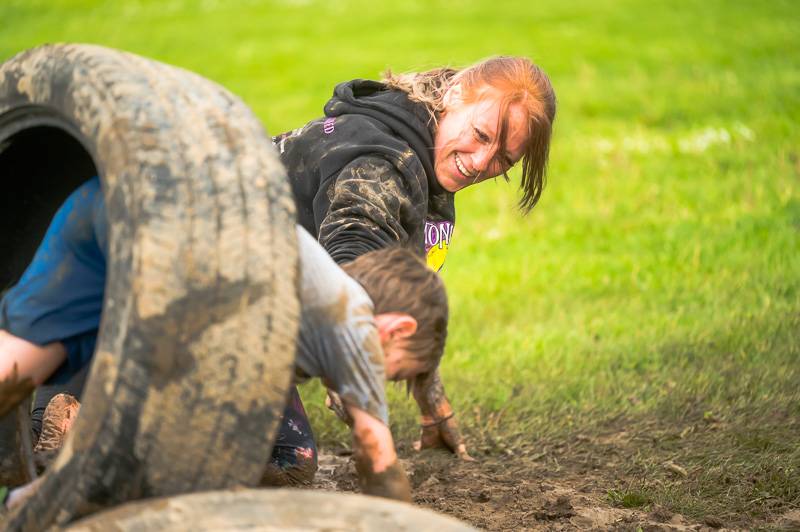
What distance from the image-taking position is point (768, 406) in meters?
4.93

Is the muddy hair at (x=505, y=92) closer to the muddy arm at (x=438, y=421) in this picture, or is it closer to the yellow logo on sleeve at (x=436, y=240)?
the yellow logo on sleeve at (x=436, y=240)

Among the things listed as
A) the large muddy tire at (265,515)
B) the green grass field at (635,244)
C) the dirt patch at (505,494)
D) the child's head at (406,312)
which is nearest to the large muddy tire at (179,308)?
the large muddy tire at (265,515)

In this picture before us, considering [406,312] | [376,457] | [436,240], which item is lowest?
[376,457]

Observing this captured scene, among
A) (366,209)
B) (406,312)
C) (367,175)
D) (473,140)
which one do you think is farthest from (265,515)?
(473,140)

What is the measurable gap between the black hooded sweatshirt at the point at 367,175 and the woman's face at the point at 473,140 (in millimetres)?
63

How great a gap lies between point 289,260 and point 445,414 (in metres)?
2.22

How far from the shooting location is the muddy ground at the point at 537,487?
152 inches

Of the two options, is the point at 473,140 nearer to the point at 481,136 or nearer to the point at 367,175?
the point at 481,136

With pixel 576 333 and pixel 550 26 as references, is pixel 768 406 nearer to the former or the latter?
pixel 576 333

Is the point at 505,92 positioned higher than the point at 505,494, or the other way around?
the point at 505,92

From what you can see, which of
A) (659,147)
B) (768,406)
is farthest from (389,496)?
(659,147)

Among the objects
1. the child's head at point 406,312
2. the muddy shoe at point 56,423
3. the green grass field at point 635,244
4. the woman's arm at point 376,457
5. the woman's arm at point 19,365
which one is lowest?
the green grass field at point 635,244

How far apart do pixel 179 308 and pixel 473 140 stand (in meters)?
1.83

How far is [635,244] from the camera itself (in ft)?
24.6
